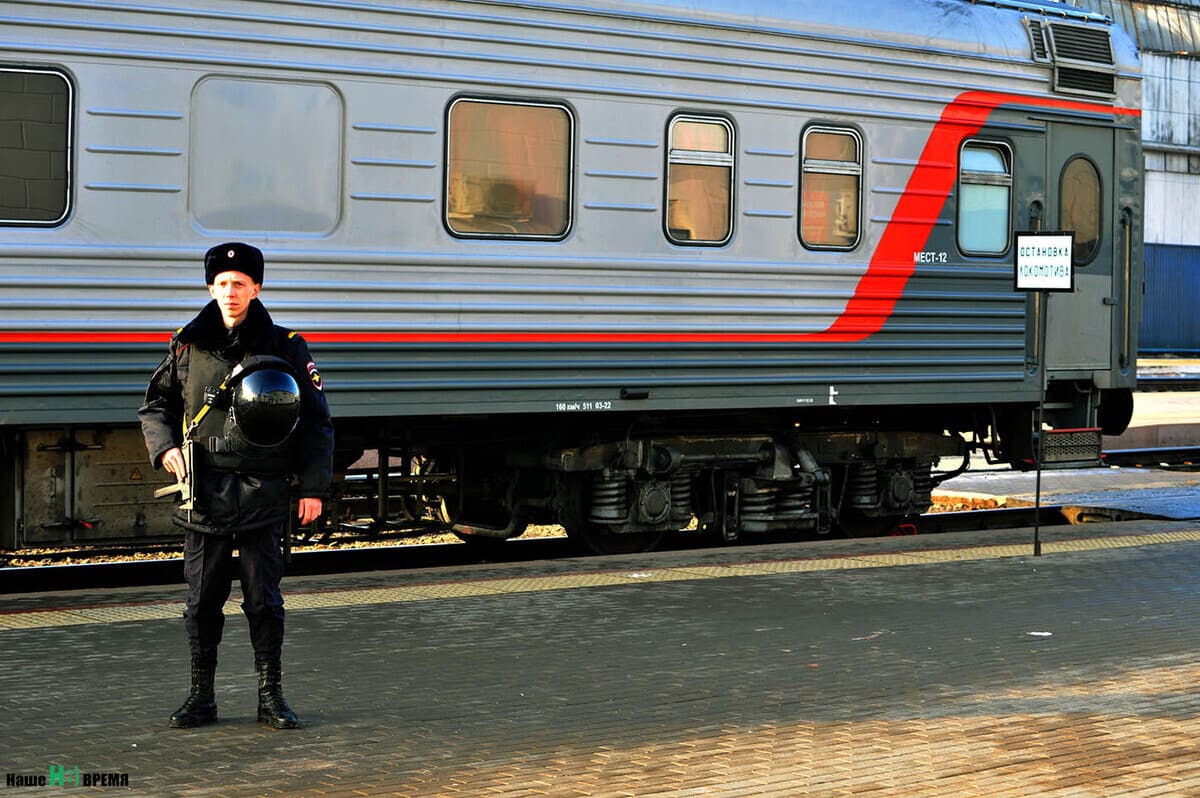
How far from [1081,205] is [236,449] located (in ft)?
27.5

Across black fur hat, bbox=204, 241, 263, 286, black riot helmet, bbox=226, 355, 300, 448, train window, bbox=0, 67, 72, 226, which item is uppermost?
train window, bbox=0, 67, 72, 226

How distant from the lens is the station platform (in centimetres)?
539

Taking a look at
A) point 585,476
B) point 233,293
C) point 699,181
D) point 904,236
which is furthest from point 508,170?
point 233,293

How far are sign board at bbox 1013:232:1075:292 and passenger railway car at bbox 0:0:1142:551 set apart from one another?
0.28m

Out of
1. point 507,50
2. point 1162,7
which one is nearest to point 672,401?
point 507,50

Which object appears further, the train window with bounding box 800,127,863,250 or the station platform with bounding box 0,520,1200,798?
the train window with bounding box 800,127,863,250

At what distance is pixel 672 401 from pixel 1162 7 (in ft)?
144

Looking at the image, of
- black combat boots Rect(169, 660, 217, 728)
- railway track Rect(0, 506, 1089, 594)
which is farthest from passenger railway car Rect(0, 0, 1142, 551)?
black combat boots Rect(169, 660, 217, 728)

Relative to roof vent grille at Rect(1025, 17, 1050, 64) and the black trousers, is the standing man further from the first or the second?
roof vent grille at Rect(1025, 17, 1050, 64)

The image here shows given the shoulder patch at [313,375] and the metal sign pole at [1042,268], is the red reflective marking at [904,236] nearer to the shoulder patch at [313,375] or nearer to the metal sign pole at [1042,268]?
the metal sign pole at [1042,268]

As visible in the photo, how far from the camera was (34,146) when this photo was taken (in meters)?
8.26

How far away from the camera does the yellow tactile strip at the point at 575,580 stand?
7777 millimetres

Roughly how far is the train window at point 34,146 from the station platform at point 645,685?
2062 millimetres

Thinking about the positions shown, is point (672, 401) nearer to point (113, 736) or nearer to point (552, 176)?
point (552, 176)
